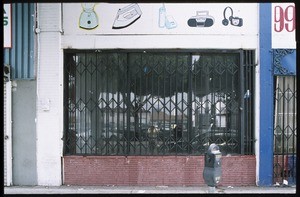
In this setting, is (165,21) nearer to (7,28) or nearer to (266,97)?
(266,97)

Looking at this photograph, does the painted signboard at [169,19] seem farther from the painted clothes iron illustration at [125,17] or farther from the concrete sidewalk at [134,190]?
the concrete sidewalk at [134,190]

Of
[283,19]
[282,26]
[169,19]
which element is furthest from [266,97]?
[169,19]

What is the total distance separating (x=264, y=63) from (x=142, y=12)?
287 cm

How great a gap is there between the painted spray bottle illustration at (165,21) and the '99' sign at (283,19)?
2196mm

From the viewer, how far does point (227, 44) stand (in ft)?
30.2

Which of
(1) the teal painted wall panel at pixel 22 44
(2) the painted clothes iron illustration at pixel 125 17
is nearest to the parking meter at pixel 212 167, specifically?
(2) the painted clothes iron illustration at pixel 125 17

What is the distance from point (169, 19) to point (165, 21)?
10 cm

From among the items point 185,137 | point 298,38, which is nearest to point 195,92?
point 185,137

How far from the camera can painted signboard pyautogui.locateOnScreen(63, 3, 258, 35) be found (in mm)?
9188

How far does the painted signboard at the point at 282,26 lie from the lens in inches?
362

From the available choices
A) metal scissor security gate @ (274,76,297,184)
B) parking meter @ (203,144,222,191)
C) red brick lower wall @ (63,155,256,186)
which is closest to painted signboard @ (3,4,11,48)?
red brick lower wall @ (63,155,256,186)

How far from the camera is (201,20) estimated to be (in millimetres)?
9188

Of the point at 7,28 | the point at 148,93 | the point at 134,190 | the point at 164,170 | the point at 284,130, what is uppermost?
the point at 7,28

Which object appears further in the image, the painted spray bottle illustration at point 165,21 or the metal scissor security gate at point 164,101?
the metal scissor security gate at point 164,101
